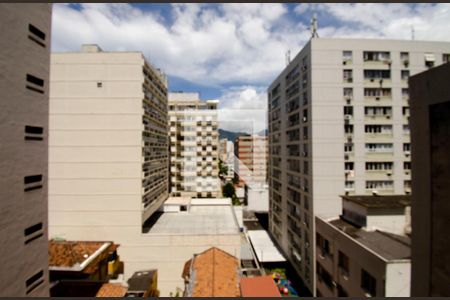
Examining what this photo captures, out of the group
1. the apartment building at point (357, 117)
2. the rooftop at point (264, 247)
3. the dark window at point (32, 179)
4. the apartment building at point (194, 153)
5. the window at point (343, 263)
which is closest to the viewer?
the dark window at point (32, 179)

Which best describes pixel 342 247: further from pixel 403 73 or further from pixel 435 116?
pixel 403 73

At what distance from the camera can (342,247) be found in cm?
1377

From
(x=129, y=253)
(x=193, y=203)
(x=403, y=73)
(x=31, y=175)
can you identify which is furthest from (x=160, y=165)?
(x=403, y=73)

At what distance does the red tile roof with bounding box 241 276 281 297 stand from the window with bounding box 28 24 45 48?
40.5ft

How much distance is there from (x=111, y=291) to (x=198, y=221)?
1064 cm

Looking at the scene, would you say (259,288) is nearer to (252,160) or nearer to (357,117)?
(357,117)

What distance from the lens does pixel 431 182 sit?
15.0 ft

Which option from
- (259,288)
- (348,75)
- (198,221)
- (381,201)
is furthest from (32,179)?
(348,75)

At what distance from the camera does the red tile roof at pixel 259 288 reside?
32.8ft

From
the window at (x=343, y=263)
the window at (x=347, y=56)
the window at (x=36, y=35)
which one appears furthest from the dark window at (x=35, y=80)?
the window at (x=347, y=56)

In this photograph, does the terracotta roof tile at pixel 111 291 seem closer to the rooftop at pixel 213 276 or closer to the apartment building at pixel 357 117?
the rooftop at pixel 213 276

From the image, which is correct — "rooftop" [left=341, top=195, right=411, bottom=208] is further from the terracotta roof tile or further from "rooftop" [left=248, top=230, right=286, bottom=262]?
the terracotta roof tile

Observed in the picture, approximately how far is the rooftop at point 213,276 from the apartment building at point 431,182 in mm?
7868

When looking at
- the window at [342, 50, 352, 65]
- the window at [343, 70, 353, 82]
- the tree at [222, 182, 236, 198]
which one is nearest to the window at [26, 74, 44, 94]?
the window at [343, 70, 353, 82]
